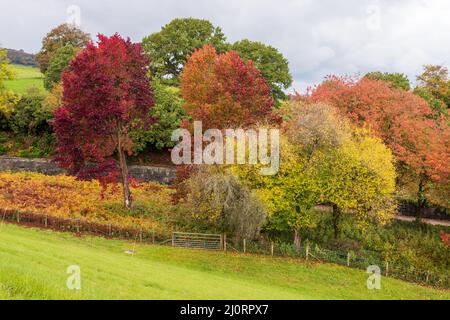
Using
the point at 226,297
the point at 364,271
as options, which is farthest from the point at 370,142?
the point at 226,297

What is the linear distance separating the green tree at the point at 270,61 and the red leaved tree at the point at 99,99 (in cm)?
3293

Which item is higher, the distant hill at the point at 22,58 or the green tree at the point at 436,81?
the distant hill at the point at 22,58

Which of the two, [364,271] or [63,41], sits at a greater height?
[63,41]

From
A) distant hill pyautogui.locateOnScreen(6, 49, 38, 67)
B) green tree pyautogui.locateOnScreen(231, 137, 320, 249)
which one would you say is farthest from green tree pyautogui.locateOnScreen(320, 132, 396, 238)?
distant hill pyautogui.locateOnScreen(6, 49, 38, 67)

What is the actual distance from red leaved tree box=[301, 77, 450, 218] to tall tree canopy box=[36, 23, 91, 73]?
166 feet

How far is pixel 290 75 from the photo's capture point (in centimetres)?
6738

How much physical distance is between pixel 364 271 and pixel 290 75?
43.6m

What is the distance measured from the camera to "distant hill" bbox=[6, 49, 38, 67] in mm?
151250

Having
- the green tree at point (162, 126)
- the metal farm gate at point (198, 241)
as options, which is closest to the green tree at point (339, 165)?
the metal farm gate at point (198, 241)

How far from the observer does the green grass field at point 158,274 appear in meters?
13.0

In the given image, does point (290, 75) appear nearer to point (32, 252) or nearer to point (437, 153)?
point (437, 153)

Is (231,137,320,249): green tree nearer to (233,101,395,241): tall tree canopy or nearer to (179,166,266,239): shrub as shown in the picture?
(233,101,395,241): tall tree canopy

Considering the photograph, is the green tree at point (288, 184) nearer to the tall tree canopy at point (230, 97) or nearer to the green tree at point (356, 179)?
the green tree at point (356, 179)

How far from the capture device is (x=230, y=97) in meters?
35.1
